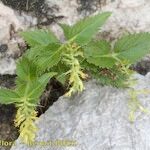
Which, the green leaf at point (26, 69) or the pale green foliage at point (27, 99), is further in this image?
the green leaf at point (26, 69)

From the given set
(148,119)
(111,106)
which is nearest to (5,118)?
(111,106)

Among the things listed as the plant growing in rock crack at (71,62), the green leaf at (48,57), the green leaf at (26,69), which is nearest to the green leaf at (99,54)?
the plant growing in rock crack at (71,62)

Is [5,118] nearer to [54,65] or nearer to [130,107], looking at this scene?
[54,65]

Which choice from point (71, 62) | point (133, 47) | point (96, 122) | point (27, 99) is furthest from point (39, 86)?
point (133, 47)

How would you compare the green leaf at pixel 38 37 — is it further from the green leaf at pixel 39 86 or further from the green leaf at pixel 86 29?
the green leaf at pixel 39 86

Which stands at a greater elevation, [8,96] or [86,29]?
[86,29]

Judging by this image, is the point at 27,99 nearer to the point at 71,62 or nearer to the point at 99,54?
the point at 71,62
